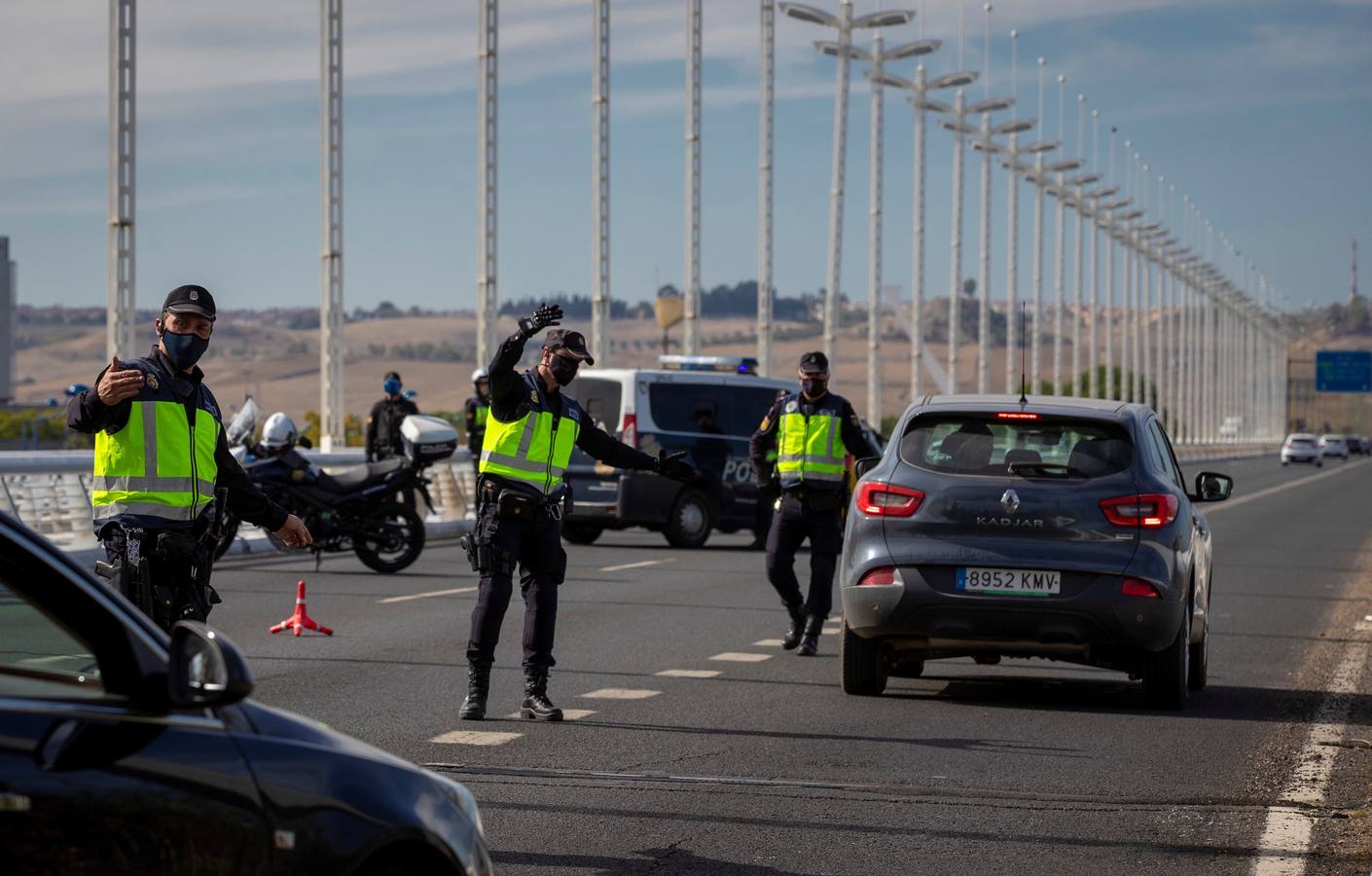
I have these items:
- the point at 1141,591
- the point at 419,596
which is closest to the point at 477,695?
the point at 1141,591

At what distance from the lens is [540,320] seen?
9242 mm

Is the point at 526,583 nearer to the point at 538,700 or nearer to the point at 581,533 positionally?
the point at 538,700

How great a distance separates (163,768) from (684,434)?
22.1 meters

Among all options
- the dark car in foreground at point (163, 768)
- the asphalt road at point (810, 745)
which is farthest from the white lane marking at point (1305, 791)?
the dark car in foreground at point (163, 768)

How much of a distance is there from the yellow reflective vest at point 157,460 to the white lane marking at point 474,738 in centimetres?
222

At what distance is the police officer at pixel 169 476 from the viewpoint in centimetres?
723

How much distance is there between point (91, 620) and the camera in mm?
3535

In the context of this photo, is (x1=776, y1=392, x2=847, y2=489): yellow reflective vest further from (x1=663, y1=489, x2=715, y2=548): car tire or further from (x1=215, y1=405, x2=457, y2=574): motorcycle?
(x1=663, y1=489, x2=715, y2=548): car tire

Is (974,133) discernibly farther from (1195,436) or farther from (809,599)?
(1195,436)

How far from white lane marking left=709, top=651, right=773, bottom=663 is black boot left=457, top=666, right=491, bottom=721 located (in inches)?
127

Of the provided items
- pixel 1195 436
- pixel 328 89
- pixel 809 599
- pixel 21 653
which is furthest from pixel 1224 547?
pixel 1195 436

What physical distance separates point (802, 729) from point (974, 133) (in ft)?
233

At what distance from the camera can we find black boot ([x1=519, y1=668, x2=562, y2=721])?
32.8ft

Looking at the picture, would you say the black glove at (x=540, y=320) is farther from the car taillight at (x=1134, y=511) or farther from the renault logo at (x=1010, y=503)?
the car taillight at (x=1134, y=511)
